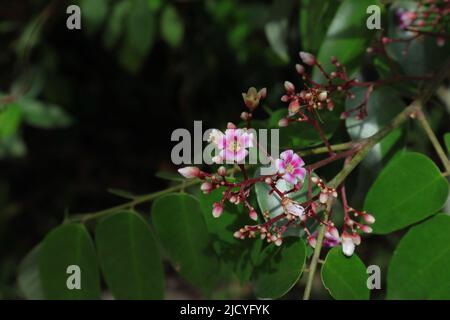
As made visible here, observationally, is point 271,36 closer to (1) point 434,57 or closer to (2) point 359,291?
(1) point 434,57

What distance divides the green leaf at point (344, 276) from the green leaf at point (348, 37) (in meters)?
0.46

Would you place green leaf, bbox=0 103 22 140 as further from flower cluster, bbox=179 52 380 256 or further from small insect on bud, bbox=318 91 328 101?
small insect on bud, bbox=318 91 328 101

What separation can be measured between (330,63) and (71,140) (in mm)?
2785

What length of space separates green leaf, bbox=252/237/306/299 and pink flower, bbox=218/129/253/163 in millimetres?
197

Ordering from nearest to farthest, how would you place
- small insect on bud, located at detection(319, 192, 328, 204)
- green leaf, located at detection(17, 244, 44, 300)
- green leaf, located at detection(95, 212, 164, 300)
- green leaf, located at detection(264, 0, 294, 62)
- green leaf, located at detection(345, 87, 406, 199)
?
small insect on bud, located at detection(319, 192, 328, 204) < green leaf, located at detection(345, 87, 406, 199) < green leaf, located at detection(95, 212, 164, 300) < green leaf, located at detection(17, 244, 44, 300) < green leaf, located at detection(264, 0, 294, 62)

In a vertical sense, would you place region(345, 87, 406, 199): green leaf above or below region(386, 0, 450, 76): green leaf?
below

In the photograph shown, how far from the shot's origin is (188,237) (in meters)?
1.42

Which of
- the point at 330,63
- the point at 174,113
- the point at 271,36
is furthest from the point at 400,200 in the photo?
the point at 174,113

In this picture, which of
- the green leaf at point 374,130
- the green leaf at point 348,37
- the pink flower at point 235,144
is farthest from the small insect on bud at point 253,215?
the green leaf at point 348,37

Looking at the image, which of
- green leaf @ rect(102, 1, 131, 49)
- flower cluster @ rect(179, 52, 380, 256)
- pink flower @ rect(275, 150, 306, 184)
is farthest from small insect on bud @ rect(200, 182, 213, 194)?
green leaf @ rect(102, 1, 131, 49)

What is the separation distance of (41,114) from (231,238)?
6.33 ft

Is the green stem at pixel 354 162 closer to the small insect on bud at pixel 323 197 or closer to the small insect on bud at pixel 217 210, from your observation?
the small insect on bud at pixel 323 197

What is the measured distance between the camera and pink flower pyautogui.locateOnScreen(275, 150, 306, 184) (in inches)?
43.7

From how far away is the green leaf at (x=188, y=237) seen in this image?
4.61 ft
